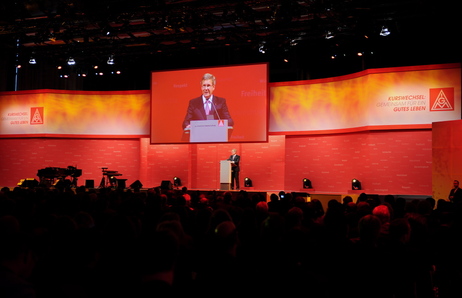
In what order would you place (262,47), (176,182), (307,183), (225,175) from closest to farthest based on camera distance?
(262,47) < (225,175) < (307,183) < (176,182)

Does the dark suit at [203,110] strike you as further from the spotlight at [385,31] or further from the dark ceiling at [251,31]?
the spotlight at [385,31]

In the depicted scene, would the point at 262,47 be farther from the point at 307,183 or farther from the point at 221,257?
the point at 221,257

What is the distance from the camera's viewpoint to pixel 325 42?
16.7 m

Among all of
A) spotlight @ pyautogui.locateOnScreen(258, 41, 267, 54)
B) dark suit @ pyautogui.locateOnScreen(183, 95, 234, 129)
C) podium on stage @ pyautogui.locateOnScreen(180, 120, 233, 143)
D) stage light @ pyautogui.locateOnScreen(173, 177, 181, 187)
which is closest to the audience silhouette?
spotlight @ pyautogui.locateOnScreen(258, 41, 267, 54)

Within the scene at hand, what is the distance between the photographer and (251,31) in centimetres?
1448

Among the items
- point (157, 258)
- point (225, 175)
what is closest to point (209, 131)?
point (225, 175)

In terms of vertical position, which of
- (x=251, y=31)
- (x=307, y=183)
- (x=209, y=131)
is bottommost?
(x=307, y=183)

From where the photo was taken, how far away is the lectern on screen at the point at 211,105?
16.9m

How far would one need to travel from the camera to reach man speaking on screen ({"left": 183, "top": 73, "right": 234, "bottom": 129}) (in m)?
17.2

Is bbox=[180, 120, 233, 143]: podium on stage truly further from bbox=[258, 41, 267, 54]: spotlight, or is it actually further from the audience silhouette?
the audience silhouette

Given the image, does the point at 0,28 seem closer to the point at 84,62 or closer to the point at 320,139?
the point at 84,62

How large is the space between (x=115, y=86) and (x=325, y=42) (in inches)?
379

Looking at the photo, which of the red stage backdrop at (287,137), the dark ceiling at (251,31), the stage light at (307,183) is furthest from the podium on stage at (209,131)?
the stage light at (307,183)

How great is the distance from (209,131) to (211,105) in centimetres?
102
